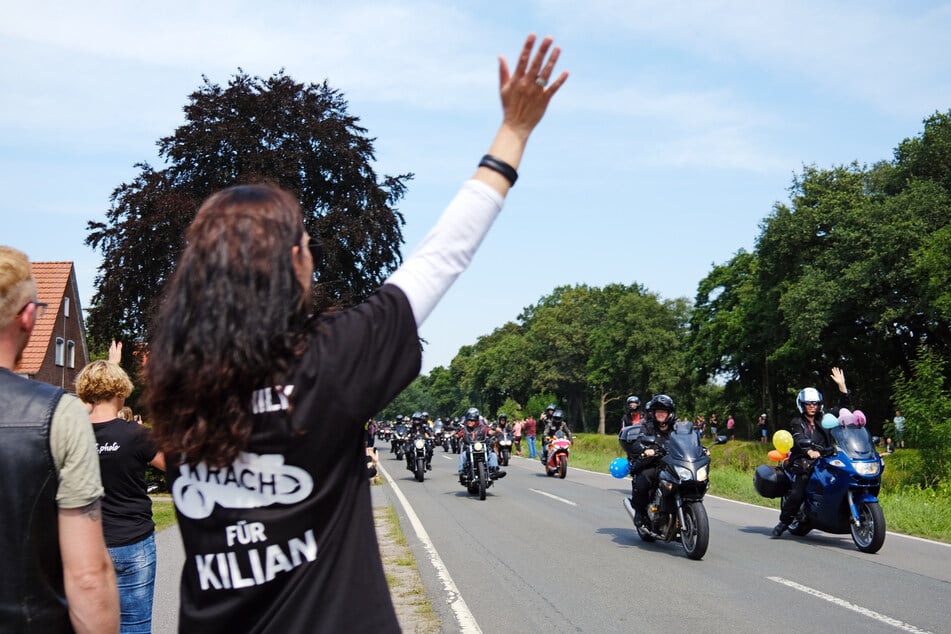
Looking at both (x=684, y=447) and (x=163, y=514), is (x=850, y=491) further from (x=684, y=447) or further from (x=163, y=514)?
(x=163, y=514)

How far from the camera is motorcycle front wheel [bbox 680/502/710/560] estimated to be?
34.7 ft

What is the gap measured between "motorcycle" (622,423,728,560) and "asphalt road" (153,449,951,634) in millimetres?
249

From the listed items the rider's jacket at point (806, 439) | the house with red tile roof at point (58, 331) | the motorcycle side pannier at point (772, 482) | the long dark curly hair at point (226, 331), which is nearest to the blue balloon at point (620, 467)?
the motorcycle side pannier at point (772, 482)

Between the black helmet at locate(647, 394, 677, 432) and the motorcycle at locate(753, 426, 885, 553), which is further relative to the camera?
the black helmet at locate(647, 394, 677, 432)

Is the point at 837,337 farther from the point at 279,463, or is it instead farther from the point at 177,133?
the point at 279,463

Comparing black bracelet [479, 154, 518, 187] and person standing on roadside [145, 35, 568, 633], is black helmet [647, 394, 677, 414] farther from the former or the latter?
person standing on roadside [145, 35, 568, 633]

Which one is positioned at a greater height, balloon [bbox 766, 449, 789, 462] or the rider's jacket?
the rider's jacket

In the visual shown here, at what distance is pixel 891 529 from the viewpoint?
14.0 m

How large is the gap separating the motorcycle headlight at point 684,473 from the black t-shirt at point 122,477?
23.4 ft

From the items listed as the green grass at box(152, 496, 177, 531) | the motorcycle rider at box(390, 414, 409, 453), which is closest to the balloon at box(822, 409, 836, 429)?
the green grass at box(152, 496, 177, 531)

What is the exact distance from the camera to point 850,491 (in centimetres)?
1123

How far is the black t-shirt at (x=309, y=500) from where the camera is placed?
5.99 feet

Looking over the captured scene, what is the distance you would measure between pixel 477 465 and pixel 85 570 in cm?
1759

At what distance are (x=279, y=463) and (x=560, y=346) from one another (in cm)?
9228
